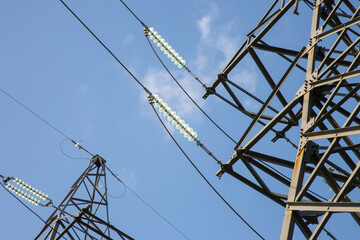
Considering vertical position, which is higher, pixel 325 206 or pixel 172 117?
pixel 172 117

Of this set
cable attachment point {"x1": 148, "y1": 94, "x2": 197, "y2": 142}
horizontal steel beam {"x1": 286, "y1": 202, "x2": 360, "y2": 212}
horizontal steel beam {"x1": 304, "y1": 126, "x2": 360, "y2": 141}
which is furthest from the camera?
cable attachment point {"x1": 148, "y1": 94, "x2": 197, "y2": 142}

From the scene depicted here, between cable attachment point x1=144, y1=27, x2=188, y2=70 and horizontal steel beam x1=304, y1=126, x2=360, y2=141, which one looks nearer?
horizontal steel beam x1=304, y1=126, x2=360, y2=141

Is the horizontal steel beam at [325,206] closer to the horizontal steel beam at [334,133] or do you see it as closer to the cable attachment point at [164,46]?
the horizontal steel beam at [334,133]

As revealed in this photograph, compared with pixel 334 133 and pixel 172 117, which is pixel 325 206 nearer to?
pixel 334 133

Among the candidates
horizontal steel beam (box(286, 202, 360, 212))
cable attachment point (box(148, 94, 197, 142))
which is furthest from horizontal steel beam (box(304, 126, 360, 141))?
cable attachment point (box(148, 94, 197, 142))

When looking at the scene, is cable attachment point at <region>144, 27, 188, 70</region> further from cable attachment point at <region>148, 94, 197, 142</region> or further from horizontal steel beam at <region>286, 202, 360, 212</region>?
horizontal steel beam at <region>286, 202, 360, 212</region>

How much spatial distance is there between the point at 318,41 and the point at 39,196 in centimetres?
906

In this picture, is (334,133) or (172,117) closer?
(334,133)

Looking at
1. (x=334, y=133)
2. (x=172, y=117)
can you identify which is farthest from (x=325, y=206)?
(x=172, y=117)

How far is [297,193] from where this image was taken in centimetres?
645

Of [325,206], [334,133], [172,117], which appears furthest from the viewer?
[172,117]

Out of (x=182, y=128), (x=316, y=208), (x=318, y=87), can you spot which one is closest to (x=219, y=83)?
(x=182, y=128)

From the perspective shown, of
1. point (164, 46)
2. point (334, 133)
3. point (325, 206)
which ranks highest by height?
point (164, 46)

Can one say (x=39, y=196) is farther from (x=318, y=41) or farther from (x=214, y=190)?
(x=318, y=41)
